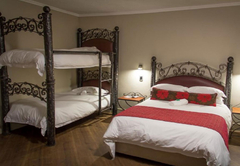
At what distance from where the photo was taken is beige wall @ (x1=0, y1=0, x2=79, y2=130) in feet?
13.1

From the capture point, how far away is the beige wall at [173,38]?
4.30 m

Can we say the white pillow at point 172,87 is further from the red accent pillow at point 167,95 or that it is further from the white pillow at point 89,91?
the white pillow at point 89,91

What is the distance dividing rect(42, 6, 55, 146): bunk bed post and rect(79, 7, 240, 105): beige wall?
2.33m

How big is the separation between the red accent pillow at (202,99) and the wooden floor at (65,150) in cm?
76

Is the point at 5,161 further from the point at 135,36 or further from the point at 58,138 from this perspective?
the point at 135,36

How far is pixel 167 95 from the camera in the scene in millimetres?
4277

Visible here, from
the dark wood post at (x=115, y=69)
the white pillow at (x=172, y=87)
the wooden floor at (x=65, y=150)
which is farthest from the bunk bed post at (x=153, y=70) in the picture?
the wooden floor at (x=65, y=150)

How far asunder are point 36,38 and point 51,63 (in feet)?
5.02

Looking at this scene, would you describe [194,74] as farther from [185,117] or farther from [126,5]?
[126,5]

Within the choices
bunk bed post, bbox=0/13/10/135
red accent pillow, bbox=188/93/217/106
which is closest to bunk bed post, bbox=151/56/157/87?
red accent pillow, bbox=188/93/217/106

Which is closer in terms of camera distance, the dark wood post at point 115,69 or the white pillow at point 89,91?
the white pillow at point 89,91

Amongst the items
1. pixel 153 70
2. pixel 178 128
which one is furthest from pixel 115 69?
pixel 178 128

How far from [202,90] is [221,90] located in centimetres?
48

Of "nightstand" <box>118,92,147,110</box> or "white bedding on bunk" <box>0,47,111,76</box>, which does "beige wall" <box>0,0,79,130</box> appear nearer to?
"white bedding on bunk" <box>0,47,111,76</box>
